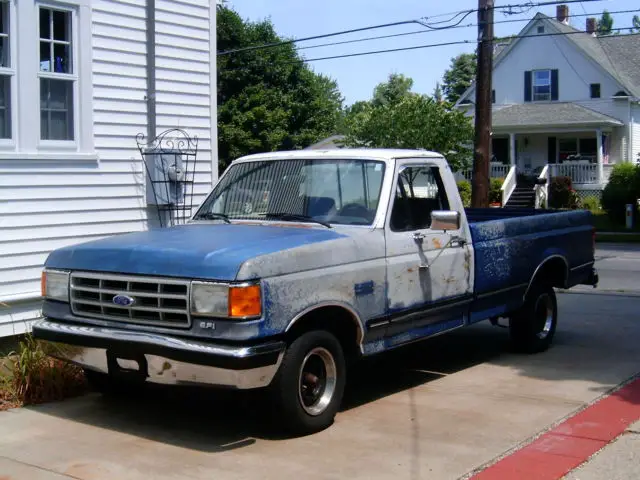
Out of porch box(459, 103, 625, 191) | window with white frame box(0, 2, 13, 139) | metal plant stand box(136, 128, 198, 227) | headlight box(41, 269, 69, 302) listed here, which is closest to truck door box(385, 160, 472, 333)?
headlight box(41, 269, 69, 302)

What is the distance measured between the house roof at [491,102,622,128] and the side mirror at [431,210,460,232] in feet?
108

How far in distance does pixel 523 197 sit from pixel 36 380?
1253 inches

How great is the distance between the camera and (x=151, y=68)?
10.1 m

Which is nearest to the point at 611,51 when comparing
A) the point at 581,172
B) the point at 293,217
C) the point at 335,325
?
the point at 581,172

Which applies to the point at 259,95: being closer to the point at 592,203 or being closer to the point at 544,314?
the point at 592,203

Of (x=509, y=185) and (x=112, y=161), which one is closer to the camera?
(x=112, y=161)

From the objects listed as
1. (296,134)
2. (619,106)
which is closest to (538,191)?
(619,106)

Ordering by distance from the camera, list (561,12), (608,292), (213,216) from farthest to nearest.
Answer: (561,12) < (608,292) < (213,216)

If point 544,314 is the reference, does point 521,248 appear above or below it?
above

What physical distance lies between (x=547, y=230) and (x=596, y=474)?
4.01m

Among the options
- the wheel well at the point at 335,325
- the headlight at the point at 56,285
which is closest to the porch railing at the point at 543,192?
the wheel well at the point at 335,325

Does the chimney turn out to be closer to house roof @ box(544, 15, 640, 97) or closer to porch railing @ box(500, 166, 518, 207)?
house roof @ box(544, 15, 640, 97)

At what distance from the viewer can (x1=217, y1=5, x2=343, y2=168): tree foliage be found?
3950cm

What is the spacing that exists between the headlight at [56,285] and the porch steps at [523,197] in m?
31.2
